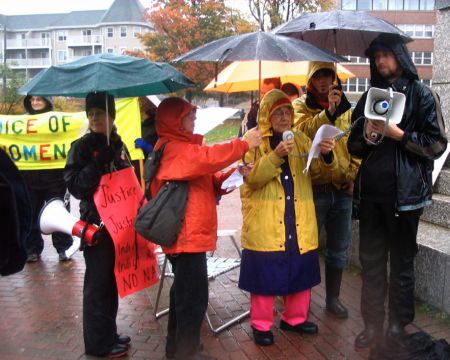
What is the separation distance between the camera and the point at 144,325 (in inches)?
159

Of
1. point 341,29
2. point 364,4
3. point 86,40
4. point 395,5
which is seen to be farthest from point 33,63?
point 341,29

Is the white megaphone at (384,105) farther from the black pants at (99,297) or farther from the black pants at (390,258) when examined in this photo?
the black pants at (99,297)

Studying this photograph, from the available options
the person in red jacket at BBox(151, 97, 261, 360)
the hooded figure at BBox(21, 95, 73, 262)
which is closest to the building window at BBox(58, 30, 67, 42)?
the hooded figure at BBox(21, 95, 73, 262)

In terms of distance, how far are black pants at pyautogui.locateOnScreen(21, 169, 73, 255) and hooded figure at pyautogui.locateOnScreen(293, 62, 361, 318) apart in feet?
10.5

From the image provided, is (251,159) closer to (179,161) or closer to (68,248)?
(179,161)

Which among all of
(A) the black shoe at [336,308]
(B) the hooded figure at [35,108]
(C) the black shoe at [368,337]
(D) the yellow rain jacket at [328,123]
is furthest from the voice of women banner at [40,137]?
(C) the black shoe at [368,337]

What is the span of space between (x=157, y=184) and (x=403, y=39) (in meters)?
1.92

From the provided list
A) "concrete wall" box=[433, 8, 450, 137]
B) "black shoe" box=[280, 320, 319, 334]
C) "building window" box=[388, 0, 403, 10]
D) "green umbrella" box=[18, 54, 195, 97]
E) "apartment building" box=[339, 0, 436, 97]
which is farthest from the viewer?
"building window" box=[388, 0, 403, 10]

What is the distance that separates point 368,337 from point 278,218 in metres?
1.08

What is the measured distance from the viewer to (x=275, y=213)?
11.2ft

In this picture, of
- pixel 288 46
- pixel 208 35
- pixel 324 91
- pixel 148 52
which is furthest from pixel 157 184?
pixel 148 52

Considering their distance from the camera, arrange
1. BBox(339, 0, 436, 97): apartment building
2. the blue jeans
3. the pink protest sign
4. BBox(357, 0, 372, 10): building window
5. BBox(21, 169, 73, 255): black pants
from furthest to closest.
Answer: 1. BBox(357, 0, 372, 10): building window
2. BBox(339, 0, 436, 97): apartment building
3. BBox(21, 169, 73, 255): black pants
4. the blue jeans
5. the pink protest sign

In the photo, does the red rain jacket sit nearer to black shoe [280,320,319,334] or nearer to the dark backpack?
the dark backpack

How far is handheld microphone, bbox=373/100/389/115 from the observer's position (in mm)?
2936
